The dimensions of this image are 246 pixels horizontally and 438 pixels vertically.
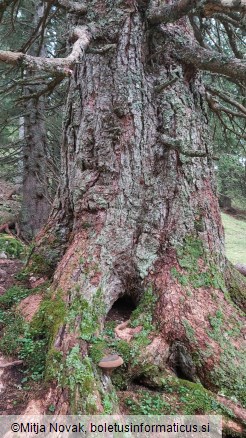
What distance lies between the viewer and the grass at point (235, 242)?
10120mm

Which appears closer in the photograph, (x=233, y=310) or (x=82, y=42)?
(x=82, y=42)

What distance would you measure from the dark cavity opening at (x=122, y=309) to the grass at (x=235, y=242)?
6456mm

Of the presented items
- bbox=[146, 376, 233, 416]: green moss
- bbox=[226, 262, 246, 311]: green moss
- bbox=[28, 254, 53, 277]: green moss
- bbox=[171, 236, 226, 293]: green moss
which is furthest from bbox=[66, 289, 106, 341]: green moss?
bbox=[226, 262, 246, 311]: green moss

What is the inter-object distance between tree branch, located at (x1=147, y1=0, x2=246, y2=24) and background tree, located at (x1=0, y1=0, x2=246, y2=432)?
0.02 m

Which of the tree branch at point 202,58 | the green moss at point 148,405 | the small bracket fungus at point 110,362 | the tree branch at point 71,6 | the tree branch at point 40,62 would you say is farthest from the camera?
the tree branch at point 71,6

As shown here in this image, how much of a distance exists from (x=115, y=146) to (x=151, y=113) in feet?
1.81

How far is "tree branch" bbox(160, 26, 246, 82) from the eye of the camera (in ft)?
9.91

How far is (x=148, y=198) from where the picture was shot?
3.46 meters

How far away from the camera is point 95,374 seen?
2477 mm

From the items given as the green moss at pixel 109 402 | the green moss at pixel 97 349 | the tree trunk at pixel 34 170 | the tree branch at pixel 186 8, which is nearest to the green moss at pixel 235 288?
the green moss at pixel 97 349

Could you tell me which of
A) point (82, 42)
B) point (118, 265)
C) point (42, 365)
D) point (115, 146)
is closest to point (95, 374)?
A: point (42, 365)

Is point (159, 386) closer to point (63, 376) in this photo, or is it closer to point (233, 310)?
point (63, 376)

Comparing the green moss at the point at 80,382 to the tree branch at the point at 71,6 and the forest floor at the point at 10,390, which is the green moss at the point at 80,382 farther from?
the tree branch at the point at 71,6

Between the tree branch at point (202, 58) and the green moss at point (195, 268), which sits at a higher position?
the tree branch at point (202, 58)
